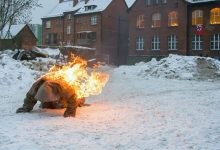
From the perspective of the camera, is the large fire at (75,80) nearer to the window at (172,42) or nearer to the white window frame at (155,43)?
the window at (172,42)

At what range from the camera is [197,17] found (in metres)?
55.4

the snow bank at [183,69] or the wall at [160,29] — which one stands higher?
the wall at [160,29]

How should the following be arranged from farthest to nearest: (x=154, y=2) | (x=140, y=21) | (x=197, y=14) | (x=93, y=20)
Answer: (x=93, y=20)
(x=140, y=21)
(x=154, y=2)
(x=197, y=14)

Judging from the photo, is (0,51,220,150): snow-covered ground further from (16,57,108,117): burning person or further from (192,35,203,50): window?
(192,35,203,50): window

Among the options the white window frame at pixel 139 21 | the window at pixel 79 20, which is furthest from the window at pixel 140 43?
the window at pixel 79 20

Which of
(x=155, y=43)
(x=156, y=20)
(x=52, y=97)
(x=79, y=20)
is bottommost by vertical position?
(x=52, y=97)

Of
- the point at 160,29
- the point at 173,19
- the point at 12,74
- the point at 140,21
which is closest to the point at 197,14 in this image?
the point at 173,19

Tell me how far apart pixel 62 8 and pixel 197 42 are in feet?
109

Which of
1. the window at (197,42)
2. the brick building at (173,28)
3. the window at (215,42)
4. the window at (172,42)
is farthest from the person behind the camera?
the window at (172,42)

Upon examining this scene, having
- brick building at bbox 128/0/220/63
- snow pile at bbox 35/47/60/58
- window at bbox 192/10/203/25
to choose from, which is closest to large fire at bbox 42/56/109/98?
snow pile at bbox 35/47/60/58

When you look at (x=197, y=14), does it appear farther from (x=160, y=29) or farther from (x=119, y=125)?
(x=119, y=125)

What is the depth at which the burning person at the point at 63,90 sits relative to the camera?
12445mm

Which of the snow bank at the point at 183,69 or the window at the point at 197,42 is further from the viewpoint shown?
the window at the point at 197,42

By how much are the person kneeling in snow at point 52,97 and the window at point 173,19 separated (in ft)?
151
